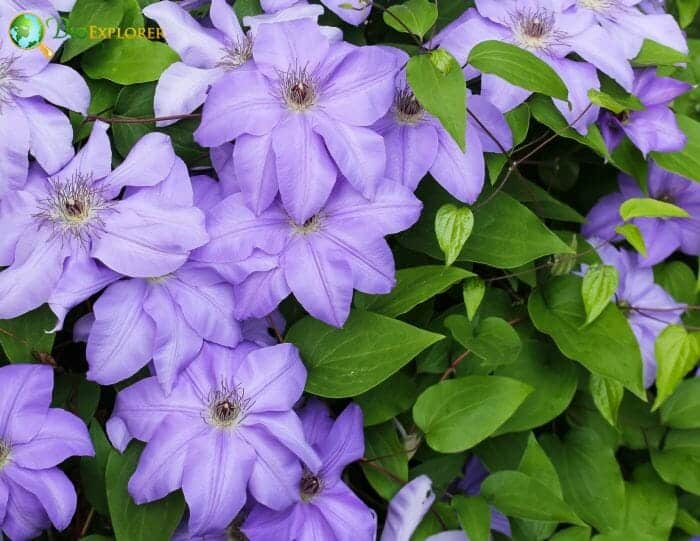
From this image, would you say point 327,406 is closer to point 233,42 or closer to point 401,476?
point 401,476

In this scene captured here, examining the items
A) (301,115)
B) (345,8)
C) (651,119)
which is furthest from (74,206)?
(651,119)

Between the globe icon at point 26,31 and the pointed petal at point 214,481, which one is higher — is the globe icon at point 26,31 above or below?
above

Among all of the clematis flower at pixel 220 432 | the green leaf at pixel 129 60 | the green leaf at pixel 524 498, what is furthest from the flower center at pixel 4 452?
the green leaf at pixel 524 498

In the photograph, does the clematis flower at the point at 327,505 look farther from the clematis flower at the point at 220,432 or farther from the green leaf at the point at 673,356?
the green leaf at the point at 673,356

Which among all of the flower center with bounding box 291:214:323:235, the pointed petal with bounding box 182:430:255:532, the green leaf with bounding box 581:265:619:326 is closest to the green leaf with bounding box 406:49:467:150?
the flower center with bounding box 291:214:323:235

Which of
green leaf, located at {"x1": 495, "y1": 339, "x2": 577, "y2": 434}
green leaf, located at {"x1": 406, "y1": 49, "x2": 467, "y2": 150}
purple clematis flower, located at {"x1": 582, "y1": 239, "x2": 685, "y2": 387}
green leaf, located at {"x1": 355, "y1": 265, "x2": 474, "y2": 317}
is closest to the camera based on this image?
green leaf, located at {"x1": 406, "y1": 49, "x2": 467, "y2": 150}

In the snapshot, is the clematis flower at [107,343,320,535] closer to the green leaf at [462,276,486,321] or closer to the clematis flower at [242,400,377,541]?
the clematis flower at [242,400,377,541]
